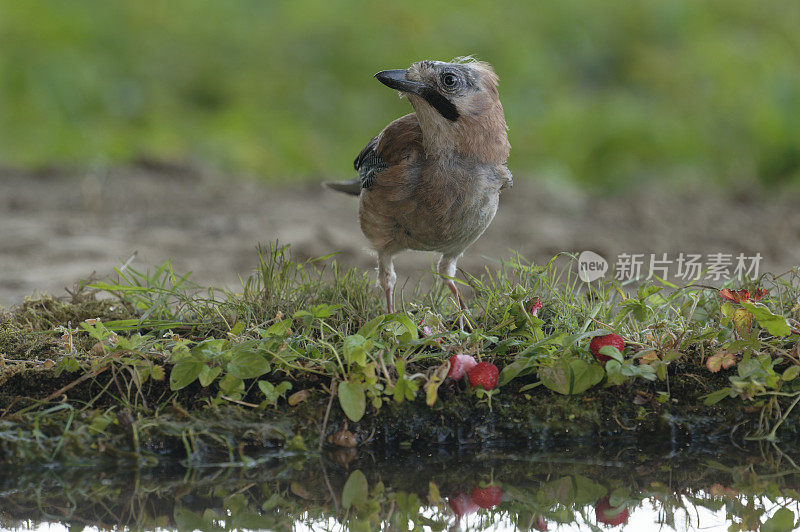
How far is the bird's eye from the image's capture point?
365cm

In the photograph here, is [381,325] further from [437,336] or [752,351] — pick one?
[752,351]

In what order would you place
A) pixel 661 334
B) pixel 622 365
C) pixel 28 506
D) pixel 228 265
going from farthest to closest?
pixel 228 265 < pixel 661 334 < pixel 622 365 < pixel 28 506

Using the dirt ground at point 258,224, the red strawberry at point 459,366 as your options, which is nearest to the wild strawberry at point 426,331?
the red strawberry at point 459,366

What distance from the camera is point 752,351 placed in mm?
3660

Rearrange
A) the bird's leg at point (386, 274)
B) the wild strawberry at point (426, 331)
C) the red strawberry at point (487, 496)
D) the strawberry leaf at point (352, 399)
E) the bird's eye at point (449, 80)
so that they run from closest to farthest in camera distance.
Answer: the red strawberry at point (487, 496) < the strawberry leaf at point (352, 399) < the bird's eye at point (449, 80) < the wild strawberry at point (426, 331) < the bird's leg at point (386, 274)

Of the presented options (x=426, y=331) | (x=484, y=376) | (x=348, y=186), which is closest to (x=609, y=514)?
(x=484, y=376)

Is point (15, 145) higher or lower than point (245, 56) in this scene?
lower

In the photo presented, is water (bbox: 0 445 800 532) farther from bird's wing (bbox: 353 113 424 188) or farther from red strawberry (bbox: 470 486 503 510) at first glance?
bird's wing (bbox: 353 113 424 188)

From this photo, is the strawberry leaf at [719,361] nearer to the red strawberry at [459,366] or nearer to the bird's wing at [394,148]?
the red strawberry at [459,366]

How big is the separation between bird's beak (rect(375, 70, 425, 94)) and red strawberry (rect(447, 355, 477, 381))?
1038 millimetres

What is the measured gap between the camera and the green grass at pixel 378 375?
134 inches

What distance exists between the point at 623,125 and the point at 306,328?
22.5 feet

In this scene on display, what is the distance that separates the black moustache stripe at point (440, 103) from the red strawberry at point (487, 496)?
57.1 inches

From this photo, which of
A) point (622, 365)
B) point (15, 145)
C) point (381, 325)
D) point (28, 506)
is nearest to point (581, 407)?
point (622, 365)
